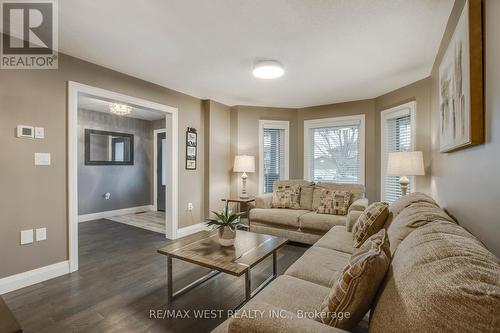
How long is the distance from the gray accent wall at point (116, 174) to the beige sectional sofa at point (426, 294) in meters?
5.28

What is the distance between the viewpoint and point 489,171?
1.16m

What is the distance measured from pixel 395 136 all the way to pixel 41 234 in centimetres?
493

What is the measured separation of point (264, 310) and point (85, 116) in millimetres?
5797

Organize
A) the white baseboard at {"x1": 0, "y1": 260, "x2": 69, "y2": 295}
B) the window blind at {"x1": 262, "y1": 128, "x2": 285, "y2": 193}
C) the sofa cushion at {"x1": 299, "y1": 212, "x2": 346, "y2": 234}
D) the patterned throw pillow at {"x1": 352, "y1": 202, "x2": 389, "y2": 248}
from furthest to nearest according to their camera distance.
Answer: the window blind at {"x1": 262, "y1": 128, "x2": 285, "y2": 193} → the sofa cushion at {"x1": 299, "y1": 212, "x2": 346, "y2": 234} → the white baseboard at {"x1": 0, "y1": 260, "x2": 69, "y2": 295} → the patterned throw pillow at {"x1": 352, "y1": 202, "x2": 389, "y2": 248}

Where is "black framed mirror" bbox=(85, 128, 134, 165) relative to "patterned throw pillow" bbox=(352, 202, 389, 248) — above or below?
above

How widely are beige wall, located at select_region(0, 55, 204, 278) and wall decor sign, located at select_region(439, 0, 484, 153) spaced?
3492 millimetres

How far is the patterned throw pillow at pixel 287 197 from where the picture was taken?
3969 mm

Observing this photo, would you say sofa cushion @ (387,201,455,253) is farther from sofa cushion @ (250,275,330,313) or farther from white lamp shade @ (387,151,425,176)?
white lamp shade @ (387,151,425,176)

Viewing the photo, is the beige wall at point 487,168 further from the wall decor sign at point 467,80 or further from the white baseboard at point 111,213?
the white baseboard at point 111,213

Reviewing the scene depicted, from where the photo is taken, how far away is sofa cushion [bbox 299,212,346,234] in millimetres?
3227

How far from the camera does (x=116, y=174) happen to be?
5.75 metres

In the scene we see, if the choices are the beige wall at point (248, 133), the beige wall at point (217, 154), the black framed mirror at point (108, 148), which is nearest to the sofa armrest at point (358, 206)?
the beige wall at point (248, 133)

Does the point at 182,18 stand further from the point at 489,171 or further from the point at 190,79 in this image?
the point at 489,171

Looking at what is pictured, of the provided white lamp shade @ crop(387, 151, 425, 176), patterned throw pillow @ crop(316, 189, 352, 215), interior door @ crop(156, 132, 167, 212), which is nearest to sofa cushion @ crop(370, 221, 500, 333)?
white lamp shade @ crop(387, 151, 425, 176)
